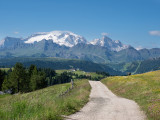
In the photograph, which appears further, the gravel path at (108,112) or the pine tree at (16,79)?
the pine tree at (16,79)

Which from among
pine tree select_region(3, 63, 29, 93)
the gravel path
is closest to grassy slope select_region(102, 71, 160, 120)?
the gravel path

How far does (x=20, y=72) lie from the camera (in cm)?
7550

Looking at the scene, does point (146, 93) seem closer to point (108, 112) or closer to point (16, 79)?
point (108, 112)

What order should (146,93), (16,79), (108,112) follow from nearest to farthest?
1. (108,112)
2. (146,93)
3. (16,79)

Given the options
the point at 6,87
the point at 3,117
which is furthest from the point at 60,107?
the point at 6,87

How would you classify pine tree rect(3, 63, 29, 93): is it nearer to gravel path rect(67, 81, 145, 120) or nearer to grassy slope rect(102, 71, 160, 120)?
grassy slope rect(102, 71, 160, 120)

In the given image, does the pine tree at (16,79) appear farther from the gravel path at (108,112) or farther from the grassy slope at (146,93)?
the gravel path at (108,112)

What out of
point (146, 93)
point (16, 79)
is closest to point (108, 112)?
point (146, 93)

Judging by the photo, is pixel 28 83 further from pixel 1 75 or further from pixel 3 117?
pixel 3 117

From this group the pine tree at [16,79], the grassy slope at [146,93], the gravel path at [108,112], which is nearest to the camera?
the gravel path at [108,112]

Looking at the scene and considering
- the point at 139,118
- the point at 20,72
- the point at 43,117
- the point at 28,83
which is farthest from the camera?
the point at 28,83

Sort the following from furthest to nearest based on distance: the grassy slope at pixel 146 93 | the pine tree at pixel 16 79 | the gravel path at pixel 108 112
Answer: the pine tree at pixel 16 79 < the grassy slope at pixel 146 93 < the gravel path at pixel 108 112

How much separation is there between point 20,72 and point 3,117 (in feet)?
222

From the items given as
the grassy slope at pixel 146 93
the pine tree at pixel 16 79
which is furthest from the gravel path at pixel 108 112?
the pine tree at pixel 16 79
